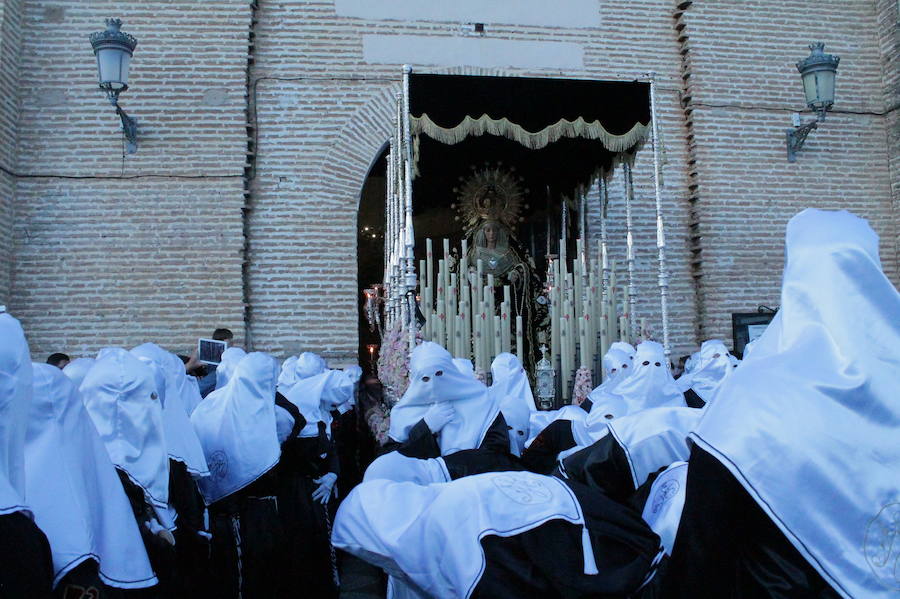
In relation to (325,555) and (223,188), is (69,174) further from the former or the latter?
(325,555)

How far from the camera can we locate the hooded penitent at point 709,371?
6.70 metres

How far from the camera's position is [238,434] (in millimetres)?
4480

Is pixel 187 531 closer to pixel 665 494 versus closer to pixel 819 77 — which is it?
pixel 665 494

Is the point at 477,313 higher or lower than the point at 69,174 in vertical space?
lower

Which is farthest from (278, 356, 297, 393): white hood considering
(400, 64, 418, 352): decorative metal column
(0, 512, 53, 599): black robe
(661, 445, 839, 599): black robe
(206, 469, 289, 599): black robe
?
(661, 445, 839, 599): black robe

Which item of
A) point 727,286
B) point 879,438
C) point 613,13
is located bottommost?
point 879,438

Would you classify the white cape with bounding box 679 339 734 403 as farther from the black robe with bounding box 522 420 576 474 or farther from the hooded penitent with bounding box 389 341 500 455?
the hooded penitent with bounding box 389 341 500 455

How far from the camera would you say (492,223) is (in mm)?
10297

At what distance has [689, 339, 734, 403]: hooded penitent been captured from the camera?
6703 millimetres

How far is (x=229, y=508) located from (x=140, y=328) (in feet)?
16.4

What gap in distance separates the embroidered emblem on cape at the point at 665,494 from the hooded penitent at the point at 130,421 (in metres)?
1.81

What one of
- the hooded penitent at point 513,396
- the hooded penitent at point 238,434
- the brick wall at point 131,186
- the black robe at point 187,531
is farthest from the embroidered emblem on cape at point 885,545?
the brick wall at point 131,186

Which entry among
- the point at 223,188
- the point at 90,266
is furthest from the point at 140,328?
the point at 223,188

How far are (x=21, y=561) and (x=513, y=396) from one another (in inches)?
163
